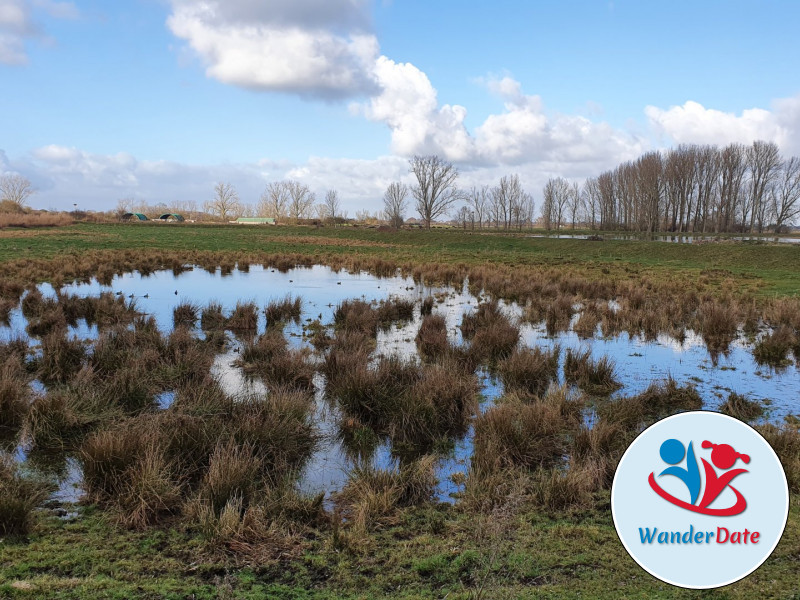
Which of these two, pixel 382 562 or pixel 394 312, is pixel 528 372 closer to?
pixel 382 562

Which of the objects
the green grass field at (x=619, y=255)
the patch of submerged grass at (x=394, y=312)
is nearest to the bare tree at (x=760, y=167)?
the green grass field at (x=619, y=255)

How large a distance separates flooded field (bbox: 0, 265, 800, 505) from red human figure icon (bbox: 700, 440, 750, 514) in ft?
8.03

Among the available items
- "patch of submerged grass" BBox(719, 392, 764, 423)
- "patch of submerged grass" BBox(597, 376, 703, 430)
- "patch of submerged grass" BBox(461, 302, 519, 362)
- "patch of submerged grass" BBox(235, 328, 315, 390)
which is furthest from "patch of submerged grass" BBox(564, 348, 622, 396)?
"patch of submerged grass" BBox(235, 328, 315, 390)

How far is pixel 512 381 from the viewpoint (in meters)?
8.03

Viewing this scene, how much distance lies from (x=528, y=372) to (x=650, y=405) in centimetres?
171

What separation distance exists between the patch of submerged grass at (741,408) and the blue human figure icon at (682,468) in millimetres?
4608

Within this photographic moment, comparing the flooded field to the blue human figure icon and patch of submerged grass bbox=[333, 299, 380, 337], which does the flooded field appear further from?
the blue human figure icon

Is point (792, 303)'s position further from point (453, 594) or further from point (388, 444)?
point (453, 594)

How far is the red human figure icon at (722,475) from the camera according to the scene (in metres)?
2.67

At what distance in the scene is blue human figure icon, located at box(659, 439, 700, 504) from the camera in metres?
2.69

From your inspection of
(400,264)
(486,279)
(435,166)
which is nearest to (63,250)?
(400,264)

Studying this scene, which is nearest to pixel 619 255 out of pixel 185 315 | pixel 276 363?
pixel 185 315

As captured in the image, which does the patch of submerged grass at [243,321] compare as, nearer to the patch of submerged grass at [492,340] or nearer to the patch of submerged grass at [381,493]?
the patch of submerged grass at [492,340]

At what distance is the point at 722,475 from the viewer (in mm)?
2688
